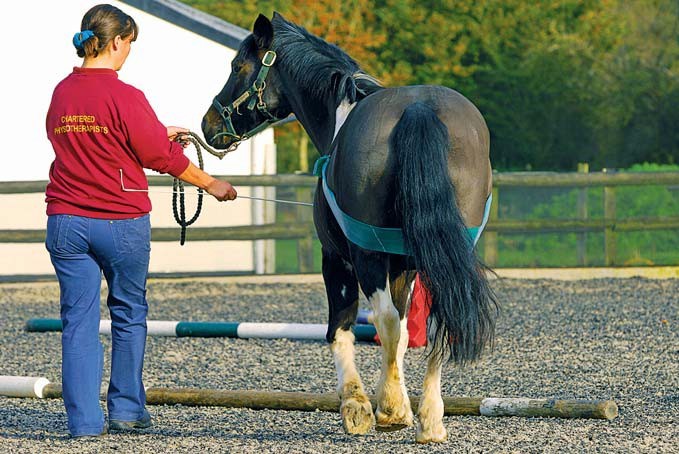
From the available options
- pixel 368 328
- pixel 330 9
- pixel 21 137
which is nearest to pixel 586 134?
pixel 330 9

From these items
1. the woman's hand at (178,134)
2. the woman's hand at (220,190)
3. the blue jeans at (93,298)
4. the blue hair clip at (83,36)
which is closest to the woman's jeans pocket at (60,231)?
the blue jeans at (93,298)

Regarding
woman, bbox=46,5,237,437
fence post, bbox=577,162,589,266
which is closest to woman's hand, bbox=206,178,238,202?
woman, bbox=46,5,237,437

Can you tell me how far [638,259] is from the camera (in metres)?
14.1

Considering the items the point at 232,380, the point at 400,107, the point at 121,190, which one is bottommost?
the point at 232,380

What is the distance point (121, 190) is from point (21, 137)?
9.77 metres

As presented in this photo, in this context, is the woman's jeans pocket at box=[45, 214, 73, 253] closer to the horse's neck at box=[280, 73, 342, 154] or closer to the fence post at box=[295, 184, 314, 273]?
the horse's neck at box=[280, 73, 342, 154]


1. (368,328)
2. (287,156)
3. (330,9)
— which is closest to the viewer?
(368,328)

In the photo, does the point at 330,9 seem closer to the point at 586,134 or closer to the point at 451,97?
the point at 586,134

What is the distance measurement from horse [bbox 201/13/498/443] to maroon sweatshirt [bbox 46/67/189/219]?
2.77 ft

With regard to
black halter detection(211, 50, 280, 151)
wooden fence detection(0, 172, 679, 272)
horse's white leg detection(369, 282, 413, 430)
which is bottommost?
horse's white leg detection(369, 282, 413, 430)

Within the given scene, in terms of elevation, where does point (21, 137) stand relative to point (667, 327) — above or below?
above

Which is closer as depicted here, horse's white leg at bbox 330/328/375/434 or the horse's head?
horse's white leg at bbox 330/328/375/434

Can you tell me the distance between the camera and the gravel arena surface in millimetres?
5234

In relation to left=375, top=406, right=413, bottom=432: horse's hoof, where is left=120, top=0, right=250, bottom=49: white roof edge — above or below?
above
